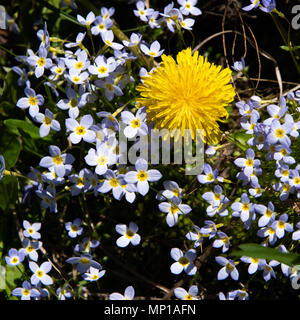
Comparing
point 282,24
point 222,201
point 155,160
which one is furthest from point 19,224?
point 282,24

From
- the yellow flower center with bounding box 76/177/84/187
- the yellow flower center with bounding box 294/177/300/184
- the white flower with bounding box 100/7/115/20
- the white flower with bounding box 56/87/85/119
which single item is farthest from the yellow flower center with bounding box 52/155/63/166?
the yellow flower center with bounding box 294/177/300/184

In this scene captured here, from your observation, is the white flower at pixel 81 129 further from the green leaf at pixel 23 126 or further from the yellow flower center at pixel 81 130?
the green leaf at pixel 23 126

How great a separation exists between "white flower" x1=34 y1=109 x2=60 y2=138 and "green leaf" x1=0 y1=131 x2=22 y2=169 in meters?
0.43

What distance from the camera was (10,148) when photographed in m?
3.09

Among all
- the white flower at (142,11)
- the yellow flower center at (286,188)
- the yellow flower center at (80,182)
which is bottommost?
the yellow flower center at (286,188)

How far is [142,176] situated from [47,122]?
0.78 meters

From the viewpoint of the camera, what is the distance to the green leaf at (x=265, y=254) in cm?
223

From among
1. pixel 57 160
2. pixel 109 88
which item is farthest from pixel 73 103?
pixel 57 160

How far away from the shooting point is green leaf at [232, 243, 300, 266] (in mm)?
2232

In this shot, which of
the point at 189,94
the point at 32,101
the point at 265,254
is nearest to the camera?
the point at 265,254

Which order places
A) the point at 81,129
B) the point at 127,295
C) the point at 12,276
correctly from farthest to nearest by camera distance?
the point at 12,276 → the point at 127,295 → the point at 81,129

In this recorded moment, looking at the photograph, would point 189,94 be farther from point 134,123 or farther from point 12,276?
point 12,276

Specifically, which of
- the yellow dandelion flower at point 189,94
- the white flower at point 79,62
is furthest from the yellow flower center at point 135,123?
the white flower at point 79,62

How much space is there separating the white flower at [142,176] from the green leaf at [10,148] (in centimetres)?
103
